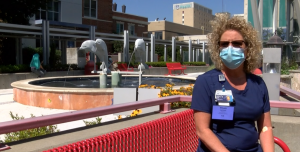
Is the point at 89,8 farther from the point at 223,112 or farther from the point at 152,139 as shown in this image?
the point at 223,112

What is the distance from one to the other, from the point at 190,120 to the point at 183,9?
531 feet

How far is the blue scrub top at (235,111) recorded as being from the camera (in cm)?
237

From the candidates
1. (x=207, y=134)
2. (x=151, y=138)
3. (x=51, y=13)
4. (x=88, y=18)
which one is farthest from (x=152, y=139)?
(x=88, y=18)

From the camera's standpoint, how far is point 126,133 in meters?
3.16

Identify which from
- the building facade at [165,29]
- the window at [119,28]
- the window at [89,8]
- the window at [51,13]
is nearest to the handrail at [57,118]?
the window at [51,13]

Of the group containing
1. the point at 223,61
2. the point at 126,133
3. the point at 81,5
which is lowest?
the point at 126,133

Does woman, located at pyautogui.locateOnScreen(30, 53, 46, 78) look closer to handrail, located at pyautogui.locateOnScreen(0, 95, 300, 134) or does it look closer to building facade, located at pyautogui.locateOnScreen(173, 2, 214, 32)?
handrail, located at pyautogui.locateOnScreen(0, 95, 300, 134)

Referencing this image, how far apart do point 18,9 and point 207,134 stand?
21651 millimetres

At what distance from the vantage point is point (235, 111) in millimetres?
2348

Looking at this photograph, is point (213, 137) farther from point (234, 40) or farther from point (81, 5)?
point (81, 5)

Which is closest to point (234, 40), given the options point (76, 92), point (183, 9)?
point (76, 92)

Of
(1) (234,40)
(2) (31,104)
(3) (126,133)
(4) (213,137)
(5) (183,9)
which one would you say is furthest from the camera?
(5) (183,9)

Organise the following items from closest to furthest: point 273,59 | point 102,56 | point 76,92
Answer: point 273,59
point 76,92
point 102,56

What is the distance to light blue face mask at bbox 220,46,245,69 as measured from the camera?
244cm
